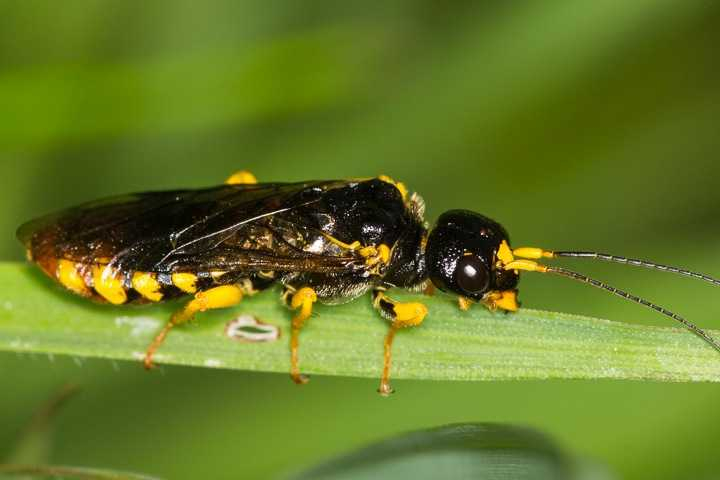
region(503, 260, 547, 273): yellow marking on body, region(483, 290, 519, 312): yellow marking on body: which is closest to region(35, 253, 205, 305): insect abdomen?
region(483, 290, 519, 312): yellow marking on body

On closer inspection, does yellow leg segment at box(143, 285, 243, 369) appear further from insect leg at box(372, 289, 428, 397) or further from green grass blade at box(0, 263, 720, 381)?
insect leg at box(372, 289, 428, 397)

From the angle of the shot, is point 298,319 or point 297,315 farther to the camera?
point 297,315

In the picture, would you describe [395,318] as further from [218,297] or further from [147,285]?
[147,285]

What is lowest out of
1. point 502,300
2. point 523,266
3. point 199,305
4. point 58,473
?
point 58,473

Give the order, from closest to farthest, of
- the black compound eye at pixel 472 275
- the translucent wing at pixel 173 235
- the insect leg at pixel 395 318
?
the insect leg at pixel 395 318
the black compound eye at pixel 472 275
the translucent wing at pixel 173 235

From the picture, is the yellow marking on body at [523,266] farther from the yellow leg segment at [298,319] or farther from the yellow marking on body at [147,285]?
the yellow marking on body at [147,285]

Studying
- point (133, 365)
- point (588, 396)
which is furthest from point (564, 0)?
point (133, 365)

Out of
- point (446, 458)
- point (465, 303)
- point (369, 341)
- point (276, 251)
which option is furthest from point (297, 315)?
point (446, 458)

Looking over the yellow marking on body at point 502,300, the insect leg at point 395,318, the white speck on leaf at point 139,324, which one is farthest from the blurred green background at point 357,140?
the white speck on leaf at point 139,324
